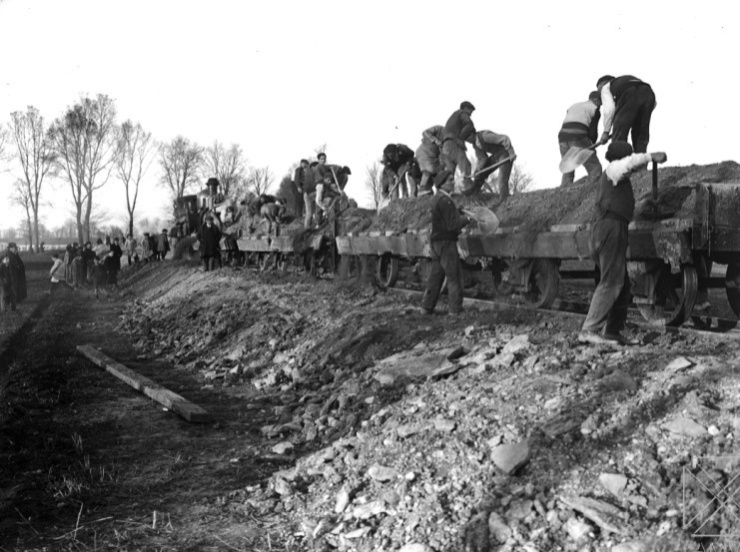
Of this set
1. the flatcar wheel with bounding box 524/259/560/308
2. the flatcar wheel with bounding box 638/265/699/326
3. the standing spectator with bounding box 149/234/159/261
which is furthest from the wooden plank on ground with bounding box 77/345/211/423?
the standing spectator with bounding box 149/234/159/261

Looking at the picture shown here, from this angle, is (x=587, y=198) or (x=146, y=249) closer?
(x=587, y=198)

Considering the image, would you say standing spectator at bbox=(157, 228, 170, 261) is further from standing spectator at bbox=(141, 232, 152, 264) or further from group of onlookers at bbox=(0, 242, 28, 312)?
group of onlookers at bbox=(0, 242, 28, 312)

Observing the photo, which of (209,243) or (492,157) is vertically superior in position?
(492,157)

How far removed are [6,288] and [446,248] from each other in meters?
11.4

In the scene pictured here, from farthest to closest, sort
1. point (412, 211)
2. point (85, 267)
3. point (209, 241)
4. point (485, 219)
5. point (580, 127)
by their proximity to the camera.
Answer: point (85, 267), point (209, 241), point (412, 211), point (580, 127), point (485, 219)

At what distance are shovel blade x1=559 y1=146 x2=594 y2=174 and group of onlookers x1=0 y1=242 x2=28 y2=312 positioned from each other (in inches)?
476

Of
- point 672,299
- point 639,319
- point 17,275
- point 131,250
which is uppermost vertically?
point 131,250

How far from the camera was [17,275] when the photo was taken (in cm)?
1584

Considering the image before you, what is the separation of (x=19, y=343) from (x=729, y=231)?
1097 centimetres

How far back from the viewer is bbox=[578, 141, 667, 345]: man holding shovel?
575cm

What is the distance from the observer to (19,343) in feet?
39.7

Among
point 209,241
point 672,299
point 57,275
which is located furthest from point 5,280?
point 672,299

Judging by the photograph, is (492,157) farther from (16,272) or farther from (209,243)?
(209,243)

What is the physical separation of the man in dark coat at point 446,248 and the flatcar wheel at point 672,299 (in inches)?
86.9
